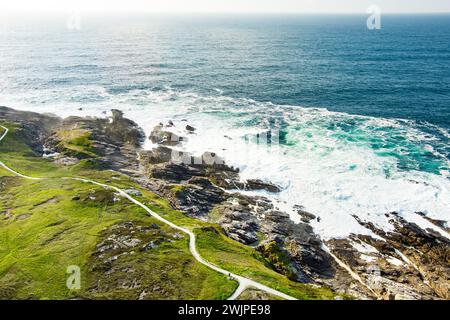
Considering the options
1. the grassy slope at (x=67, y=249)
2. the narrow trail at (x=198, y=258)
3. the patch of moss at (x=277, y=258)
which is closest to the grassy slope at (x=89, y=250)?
the grassy slope at (x=67, y=249)

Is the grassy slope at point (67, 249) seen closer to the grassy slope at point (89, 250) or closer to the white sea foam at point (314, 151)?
the grassy slope at point (89, 250)

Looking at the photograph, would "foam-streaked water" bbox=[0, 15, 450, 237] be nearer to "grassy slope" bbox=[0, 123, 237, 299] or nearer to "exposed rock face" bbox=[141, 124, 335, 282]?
"exposed rock face" bbox=[141, 124, 335, 282]

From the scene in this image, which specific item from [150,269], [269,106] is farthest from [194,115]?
[150,269]

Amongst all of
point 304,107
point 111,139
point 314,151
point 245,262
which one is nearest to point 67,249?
point 245,262

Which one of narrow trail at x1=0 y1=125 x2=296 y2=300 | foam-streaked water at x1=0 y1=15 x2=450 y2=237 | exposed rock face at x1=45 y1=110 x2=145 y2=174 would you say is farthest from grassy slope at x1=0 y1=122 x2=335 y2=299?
foam-streaked water at x1=0 y1=15 x2=450 y2=237

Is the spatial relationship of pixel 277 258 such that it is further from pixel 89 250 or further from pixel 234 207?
pixel 89 250

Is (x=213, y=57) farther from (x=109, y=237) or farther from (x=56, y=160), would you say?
(x=109, y=237)
